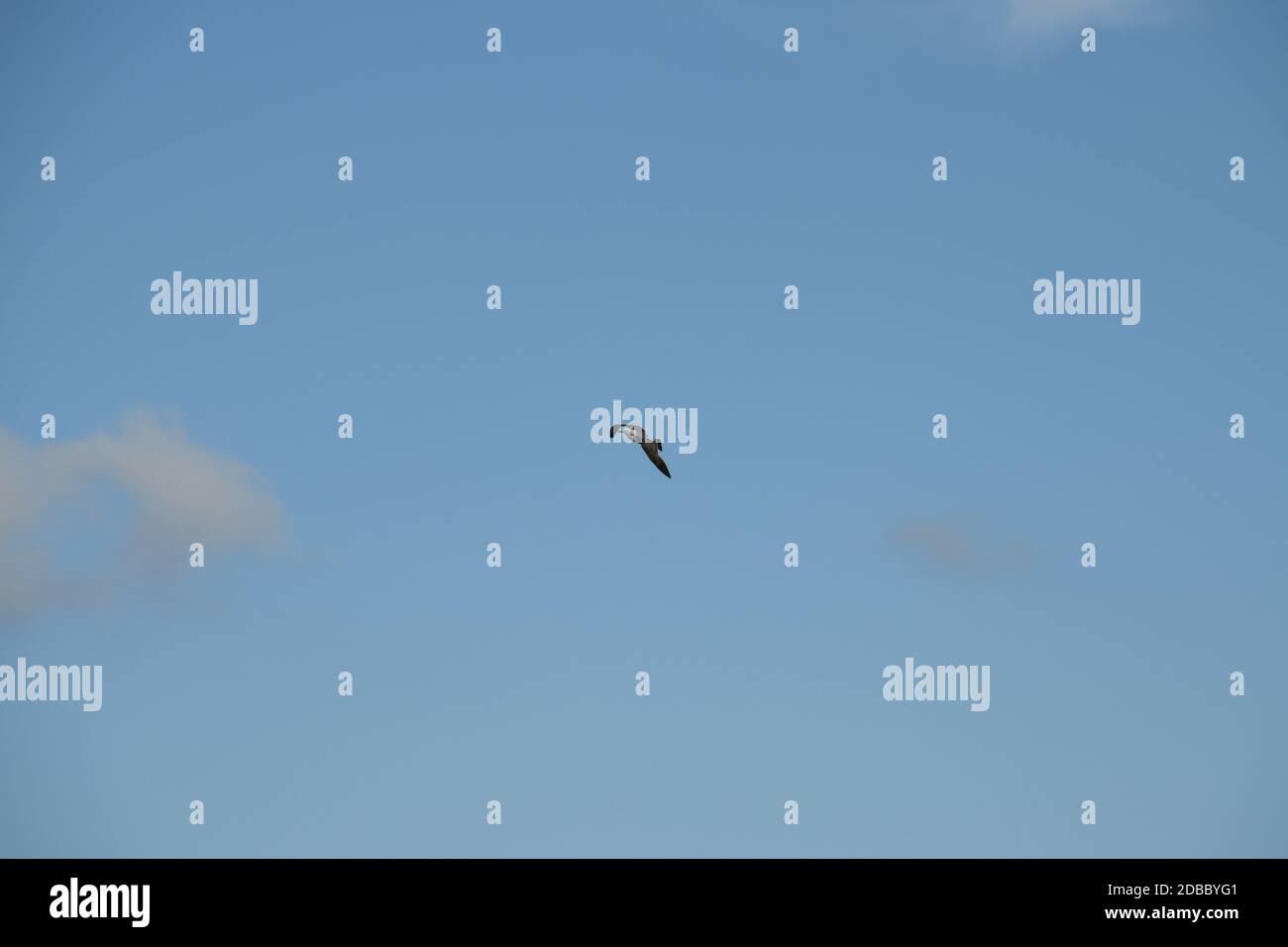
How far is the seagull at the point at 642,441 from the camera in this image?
5123 inches

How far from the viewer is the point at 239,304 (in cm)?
14350

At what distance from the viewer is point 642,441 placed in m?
132

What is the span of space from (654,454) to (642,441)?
159cm

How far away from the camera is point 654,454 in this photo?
13312 cm

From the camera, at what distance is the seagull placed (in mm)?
130125

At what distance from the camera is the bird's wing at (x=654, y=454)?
435 feet

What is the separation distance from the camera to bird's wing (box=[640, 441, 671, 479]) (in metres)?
132
